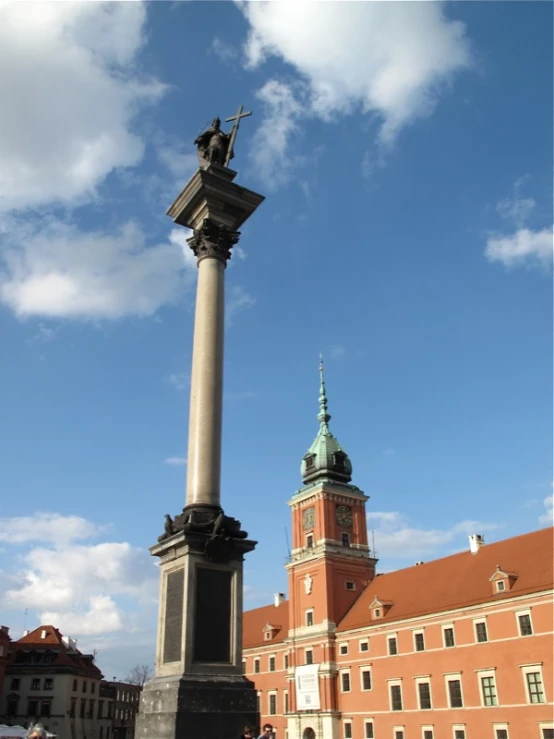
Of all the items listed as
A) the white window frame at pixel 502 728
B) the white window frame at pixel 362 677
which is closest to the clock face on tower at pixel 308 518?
the white window frame at pixel 362 677

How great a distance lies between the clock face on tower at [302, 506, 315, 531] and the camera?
62.2 metres

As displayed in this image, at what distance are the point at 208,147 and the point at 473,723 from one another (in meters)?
39.0

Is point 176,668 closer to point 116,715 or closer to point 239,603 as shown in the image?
point 239,603

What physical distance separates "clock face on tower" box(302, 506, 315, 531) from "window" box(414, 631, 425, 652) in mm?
16574

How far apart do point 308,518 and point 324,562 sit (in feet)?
17.8

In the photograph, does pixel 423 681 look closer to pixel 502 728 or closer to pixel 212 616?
pixel 502 728

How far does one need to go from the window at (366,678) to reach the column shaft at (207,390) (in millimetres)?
44374

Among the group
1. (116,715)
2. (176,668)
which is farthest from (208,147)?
(116,715)

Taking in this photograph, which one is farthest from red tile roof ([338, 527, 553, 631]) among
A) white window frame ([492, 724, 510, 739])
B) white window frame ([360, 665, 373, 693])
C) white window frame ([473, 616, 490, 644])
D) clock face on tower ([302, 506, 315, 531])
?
clock face on tower ([302, 506, 315, 531])

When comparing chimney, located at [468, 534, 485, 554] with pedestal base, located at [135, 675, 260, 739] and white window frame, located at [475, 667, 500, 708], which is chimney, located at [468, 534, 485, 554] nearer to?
white window frame, located at [475, 667, 500, 708]

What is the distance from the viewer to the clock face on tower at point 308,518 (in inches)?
2448

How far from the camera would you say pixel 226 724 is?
10062 millimetres

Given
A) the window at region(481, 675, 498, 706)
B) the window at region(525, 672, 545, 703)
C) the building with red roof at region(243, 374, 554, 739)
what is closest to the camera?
the window at region(525, 672, 545, 703)

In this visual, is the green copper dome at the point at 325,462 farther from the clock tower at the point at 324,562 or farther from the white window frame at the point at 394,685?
the white window frame at the point at 394,685
